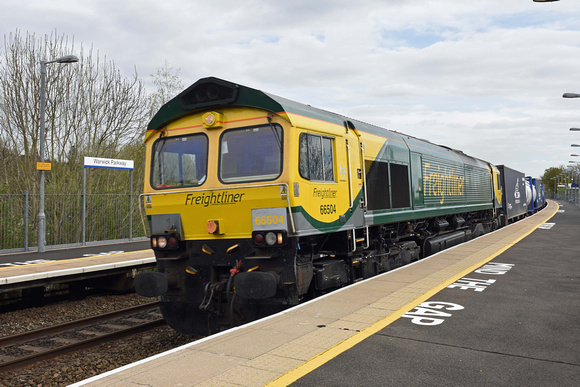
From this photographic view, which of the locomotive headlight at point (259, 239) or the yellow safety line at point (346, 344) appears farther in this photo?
the locomotive headlight at point (259, 239)

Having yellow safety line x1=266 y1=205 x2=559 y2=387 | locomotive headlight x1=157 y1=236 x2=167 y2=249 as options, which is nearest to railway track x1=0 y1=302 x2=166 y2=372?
locomotive headlight x1=157 y1=236 x2=167 y2=249

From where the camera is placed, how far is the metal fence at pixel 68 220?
16.3 metres

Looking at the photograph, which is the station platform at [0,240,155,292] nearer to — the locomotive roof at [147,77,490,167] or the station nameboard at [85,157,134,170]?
the station nameboard at [85,157,134,170]

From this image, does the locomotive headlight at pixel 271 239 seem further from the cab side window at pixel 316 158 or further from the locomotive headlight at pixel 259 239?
A: the cab side window at pixel 316 158

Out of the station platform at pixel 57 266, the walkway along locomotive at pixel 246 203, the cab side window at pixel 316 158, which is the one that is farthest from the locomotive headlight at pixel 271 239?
the station platform at pixel 57 266

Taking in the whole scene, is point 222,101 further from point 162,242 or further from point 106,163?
point 106,163

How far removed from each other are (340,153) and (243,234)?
204 cm

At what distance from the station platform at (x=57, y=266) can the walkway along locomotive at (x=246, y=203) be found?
4.17m

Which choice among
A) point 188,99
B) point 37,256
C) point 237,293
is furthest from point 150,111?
point 237,293

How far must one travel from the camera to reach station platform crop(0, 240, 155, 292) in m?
9.95

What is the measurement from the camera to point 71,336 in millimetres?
8477

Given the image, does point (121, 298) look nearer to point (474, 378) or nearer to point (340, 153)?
point (340, 153)

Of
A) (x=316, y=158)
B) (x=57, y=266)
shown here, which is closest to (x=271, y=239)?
(x=316, y=158)

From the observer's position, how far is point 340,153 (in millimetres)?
7684
